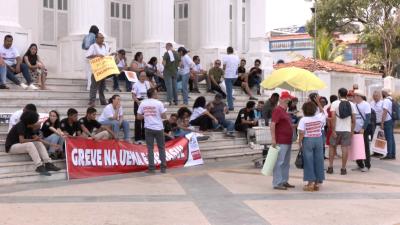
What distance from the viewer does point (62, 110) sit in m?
13.9

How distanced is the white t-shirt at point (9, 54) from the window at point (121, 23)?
24.2ft

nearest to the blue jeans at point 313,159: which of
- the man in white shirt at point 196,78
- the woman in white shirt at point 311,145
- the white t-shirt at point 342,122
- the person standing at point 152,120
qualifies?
the woman in white shirt at point 311,145

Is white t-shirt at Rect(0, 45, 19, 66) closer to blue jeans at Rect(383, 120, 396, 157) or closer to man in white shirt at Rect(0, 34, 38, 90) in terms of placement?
man in white shirt at Rect(0, 34, 38, 90)

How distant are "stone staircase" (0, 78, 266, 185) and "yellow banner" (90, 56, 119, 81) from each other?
87 centimetres

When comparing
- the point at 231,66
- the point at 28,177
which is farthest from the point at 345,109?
the point at 28,177

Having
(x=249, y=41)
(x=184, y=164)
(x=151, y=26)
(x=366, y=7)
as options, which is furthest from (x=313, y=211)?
(x=366, y=7)

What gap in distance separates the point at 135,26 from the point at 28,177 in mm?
11155

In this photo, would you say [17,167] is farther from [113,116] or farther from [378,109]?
[378,109]

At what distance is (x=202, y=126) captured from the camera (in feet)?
50.6

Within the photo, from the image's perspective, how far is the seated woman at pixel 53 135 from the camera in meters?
11.3

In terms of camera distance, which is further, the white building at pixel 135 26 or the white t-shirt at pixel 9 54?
the white building at pixel 135 26

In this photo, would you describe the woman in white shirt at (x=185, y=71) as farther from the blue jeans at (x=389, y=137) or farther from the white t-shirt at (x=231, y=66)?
the blue jeans at (x=389, y=137)

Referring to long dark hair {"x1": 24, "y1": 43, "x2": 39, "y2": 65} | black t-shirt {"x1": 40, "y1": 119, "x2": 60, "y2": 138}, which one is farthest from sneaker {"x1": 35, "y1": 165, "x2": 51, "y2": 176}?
long dark hair {"x1": 24, "y1": 43, "x2": 39, "y2": 65}

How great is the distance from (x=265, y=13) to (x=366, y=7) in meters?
17.1
